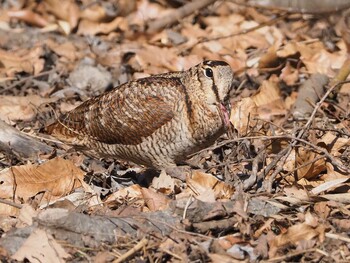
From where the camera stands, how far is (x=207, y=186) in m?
5.05

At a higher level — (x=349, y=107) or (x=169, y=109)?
(x=169, y=109)

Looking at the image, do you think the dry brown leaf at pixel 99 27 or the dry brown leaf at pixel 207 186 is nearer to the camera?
the dry brown leaf at pixel 207 186

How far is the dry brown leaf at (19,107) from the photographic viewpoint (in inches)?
274

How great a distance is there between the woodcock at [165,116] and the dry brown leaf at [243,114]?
82cm

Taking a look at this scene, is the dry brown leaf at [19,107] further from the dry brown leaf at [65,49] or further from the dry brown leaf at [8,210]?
the dry brown leaf at [8,210]

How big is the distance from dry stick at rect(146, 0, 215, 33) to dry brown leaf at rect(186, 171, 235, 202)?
4.63m

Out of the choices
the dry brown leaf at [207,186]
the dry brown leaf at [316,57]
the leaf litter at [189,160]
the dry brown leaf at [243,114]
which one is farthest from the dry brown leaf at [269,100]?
the dry brown leaf at [207,186]

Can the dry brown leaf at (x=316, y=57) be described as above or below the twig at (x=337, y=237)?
below

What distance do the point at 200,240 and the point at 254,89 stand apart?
11.4 ft

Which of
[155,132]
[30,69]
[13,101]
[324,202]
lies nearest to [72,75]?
[30,69]

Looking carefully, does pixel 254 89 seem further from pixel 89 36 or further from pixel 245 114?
pixel 89 36

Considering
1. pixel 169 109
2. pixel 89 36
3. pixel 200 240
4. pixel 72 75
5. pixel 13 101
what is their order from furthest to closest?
pixel 89 36 → pixel 72 75 → pixel 13 101 → pixel 169 109 → pixel 200 240

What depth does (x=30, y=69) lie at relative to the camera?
324 inches

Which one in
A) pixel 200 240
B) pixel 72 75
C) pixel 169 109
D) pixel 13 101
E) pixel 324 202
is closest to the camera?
pixel 200 240
